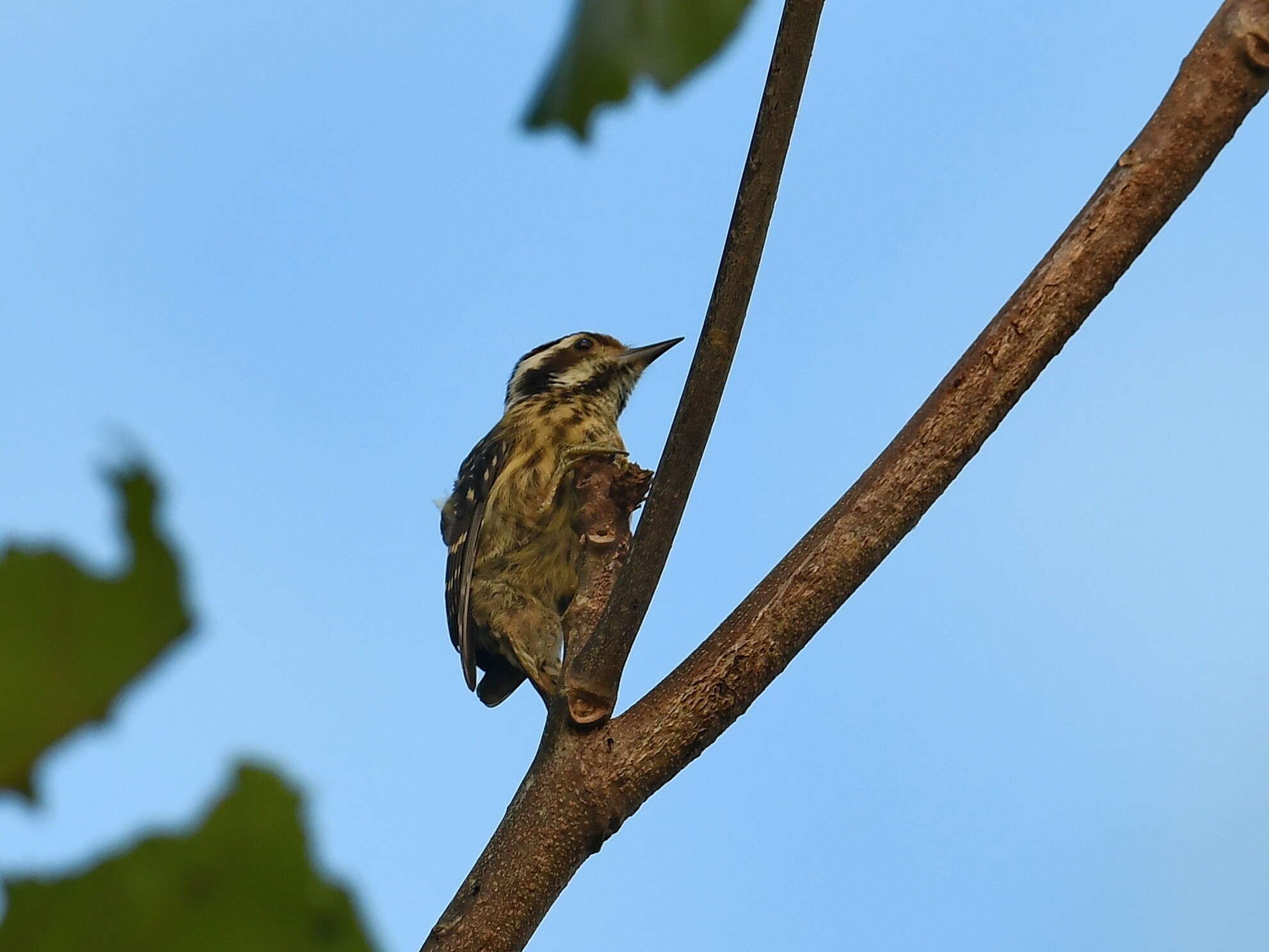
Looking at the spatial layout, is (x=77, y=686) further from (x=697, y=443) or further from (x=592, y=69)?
(x=697, y=443)

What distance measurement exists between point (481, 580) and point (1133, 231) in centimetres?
309

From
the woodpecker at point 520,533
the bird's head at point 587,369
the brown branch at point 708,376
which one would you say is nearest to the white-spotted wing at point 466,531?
the woodpecker at point 520,533

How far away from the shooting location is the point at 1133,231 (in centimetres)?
225

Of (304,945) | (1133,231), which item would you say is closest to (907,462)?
(1133,231)

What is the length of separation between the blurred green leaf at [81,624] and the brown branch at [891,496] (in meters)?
1.78

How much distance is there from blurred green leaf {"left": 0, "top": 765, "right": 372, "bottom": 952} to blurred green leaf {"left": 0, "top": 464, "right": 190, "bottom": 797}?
0.06 metres

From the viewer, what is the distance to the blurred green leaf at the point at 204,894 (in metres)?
0.49

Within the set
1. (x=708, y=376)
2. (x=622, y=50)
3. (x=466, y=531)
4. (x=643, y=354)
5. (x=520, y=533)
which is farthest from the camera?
(x=643, y=354)

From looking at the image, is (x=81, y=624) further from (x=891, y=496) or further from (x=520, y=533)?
(x=520, y=533)

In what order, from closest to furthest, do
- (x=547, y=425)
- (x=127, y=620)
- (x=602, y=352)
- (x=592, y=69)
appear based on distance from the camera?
(x=127, y=620)
(x=592, y=69)
(x=547, y=425)
(x=602, y=352)

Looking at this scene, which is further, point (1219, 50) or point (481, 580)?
point (481, 580)

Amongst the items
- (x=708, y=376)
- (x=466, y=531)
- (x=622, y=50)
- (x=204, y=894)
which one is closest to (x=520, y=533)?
(x=466, y=531)

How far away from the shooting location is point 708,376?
2.25 meters

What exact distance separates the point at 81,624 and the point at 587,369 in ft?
18.1
